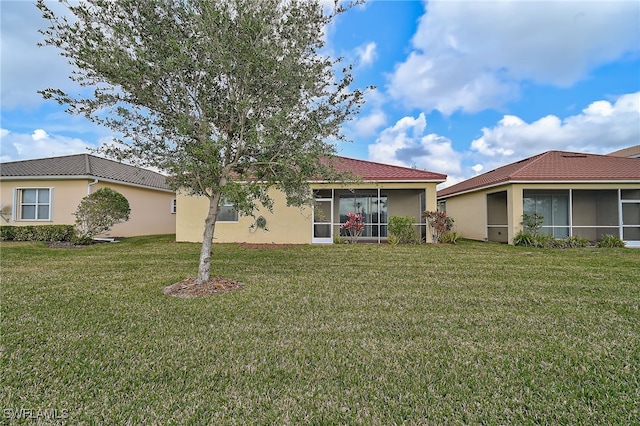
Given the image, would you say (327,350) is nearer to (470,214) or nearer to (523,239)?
(523,239)

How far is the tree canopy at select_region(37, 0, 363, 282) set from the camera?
5070 millimetres

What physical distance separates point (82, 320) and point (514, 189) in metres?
15.7

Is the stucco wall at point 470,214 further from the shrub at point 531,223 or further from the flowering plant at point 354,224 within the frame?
the flowering plant at point 354,224

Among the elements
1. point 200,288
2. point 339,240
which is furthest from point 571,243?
point 200,288

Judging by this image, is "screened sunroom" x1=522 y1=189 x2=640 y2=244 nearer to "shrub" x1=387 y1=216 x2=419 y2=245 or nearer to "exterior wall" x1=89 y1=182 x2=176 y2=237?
"shrub" x1=387 y1=216 x2=419 y2=245

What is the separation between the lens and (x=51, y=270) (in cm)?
802

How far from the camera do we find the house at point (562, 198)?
45.6 ft

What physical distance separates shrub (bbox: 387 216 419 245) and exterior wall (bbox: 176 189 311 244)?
3779 millimetres

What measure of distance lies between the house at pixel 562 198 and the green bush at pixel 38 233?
19.8 m

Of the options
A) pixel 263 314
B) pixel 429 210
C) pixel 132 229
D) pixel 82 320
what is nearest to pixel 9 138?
pixel 132 229

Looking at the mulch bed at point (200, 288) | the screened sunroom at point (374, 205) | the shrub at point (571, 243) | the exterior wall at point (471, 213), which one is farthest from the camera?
the exterior wall at point (471, 213)

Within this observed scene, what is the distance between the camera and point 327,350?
3537 millimetres

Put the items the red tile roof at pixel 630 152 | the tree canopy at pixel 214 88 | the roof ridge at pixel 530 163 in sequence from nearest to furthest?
the tree canopy at pixel 214 88, the roof ridge at pixel 530 163, the red tile roof at pixel 630 152

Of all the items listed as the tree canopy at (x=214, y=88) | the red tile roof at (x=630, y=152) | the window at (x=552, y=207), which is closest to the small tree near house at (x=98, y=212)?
the tree canopy at (x=214, y=88)
